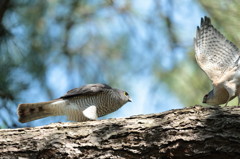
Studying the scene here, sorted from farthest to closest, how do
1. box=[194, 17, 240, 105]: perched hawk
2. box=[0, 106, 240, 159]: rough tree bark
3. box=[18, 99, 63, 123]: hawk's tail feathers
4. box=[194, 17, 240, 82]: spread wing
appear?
box=[194, 17, 240, 82]: spread wing
box=[194, 17, 240, 105]: perched hawk
box=[18, 99, 63, 123]: hawk's tail feathers
box=[0, 106, 240, 159]: rough tree bark

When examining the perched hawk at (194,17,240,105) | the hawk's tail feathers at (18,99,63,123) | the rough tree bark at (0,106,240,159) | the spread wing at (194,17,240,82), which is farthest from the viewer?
the spread wing at (194,17,240,82)

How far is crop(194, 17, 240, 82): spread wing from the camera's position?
14.3 feet

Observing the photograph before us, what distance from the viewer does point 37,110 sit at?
4.14 meters

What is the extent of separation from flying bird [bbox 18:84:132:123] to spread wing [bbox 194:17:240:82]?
1169 mm

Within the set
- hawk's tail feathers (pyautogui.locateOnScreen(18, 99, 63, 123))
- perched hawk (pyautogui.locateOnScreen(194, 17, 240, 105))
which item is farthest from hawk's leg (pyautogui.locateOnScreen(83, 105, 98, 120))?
perched hawk (pyautogui.locateOnScreen(194, 17, 240, 105))

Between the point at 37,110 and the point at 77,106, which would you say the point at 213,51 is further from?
the point at 37,110

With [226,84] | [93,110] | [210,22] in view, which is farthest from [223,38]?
[93,110]

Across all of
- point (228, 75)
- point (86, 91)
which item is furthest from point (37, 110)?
point (228, 75)

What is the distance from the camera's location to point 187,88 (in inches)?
211

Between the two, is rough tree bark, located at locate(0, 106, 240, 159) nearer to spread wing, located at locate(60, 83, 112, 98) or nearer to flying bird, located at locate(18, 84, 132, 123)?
flying bird, located at locate(18, 84, 132, 123)

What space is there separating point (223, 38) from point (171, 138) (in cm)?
A: 210

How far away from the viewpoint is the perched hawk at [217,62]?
13.6 ft

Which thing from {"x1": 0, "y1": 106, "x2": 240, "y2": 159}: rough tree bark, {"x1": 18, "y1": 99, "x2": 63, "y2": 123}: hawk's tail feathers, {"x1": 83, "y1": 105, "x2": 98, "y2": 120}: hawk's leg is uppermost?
{"x1": 18, "y1": 99, "x2": 63, "y2": 123}: hawk's tail feathers

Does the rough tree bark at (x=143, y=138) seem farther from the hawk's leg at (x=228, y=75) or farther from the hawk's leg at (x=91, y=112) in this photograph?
the hawk's leg at (x=228, y=75)
